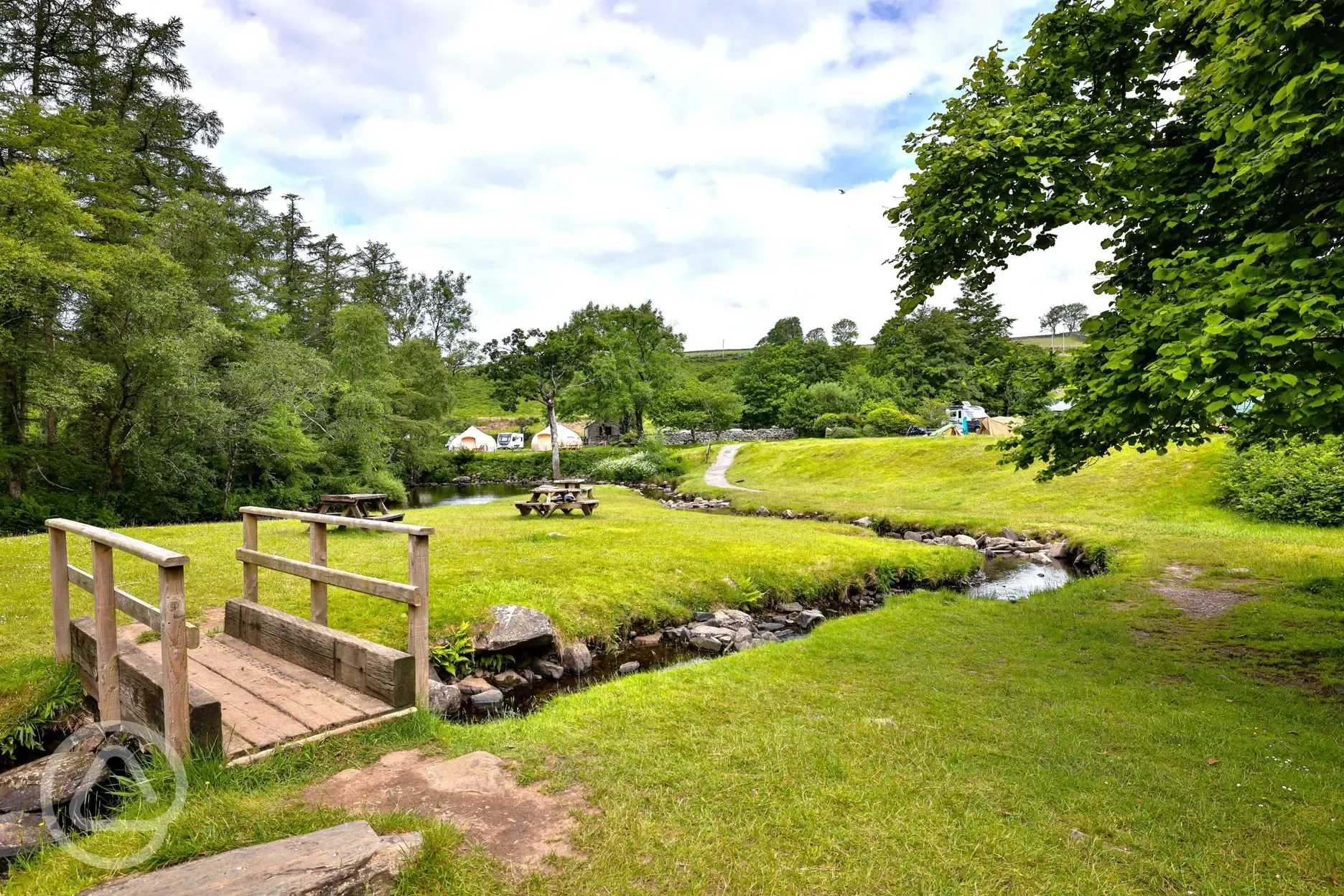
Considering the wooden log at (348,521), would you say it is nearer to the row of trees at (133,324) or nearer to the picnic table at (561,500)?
the picnic table at (561,500)

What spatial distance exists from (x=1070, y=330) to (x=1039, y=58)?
179492 millimetres

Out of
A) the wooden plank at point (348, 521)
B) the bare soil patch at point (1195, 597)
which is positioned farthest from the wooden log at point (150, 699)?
the bare soil patch at point (1195, 597)

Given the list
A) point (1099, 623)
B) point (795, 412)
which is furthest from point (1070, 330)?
point (1099, 623)

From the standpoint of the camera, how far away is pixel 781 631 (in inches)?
438

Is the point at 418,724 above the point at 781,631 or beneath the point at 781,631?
above

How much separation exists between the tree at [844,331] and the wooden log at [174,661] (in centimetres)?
14338

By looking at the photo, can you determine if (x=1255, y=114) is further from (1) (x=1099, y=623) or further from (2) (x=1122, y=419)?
(1) (x=1099, y=623)

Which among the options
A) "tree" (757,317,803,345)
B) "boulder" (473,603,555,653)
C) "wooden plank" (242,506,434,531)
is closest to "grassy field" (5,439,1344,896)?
"boulder" (473,603,555,653)

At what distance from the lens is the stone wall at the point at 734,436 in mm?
66375

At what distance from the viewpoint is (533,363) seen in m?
39.7

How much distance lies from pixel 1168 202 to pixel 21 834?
11341mm

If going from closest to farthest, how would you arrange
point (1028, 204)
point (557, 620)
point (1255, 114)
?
point (1255, 114), point (1028, 204), point (557, 620)

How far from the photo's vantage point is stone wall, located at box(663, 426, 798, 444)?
66.4 meters

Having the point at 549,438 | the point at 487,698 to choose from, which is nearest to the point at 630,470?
the point at 549,438
